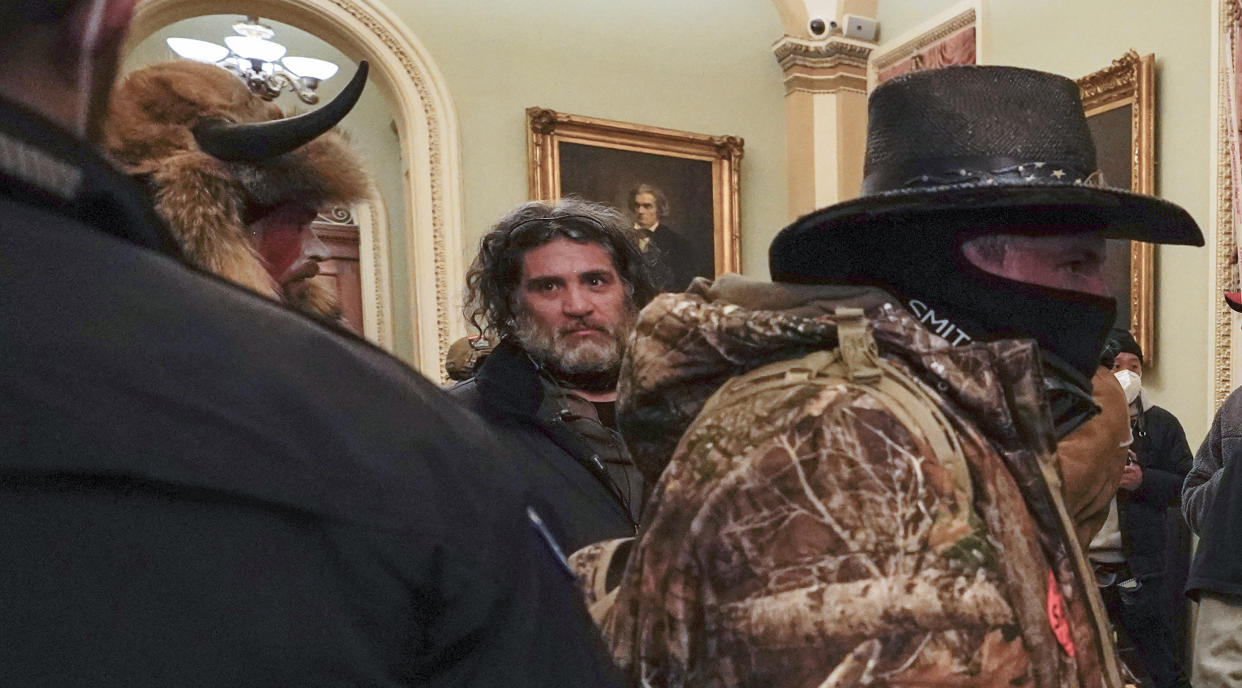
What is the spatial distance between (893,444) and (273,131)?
0.98 meters

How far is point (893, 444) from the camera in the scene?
36.8 inches

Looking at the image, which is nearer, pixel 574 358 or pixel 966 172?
pixel 966 172

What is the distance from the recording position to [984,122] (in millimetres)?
1355

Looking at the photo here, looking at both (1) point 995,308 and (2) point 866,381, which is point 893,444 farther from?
(1) point 995,308

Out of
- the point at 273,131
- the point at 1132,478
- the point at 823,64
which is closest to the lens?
the point at 273,131

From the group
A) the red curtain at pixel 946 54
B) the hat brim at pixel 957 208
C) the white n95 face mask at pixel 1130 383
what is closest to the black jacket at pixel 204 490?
the hat brim at pixel 957 208

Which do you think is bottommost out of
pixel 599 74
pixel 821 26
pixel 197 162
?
pixel 197 162

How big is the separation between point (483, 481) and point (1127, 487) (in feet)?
14.3

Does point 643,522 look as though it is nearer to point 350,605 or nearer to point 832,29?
point 350,605

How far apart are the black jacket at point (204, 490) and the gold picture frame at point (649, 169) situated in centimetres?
662

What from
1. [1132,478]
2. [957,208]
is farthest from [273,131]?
[1132,478]

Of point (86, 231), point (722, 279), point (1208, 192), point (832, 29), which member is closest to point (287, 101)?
point (832, 29)

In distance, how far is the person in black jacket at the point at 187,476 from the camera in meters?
0.39

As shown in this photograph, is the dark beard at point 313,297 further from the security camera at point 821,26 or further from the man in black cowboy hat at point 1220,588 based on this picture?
the security camera at point 821,26
